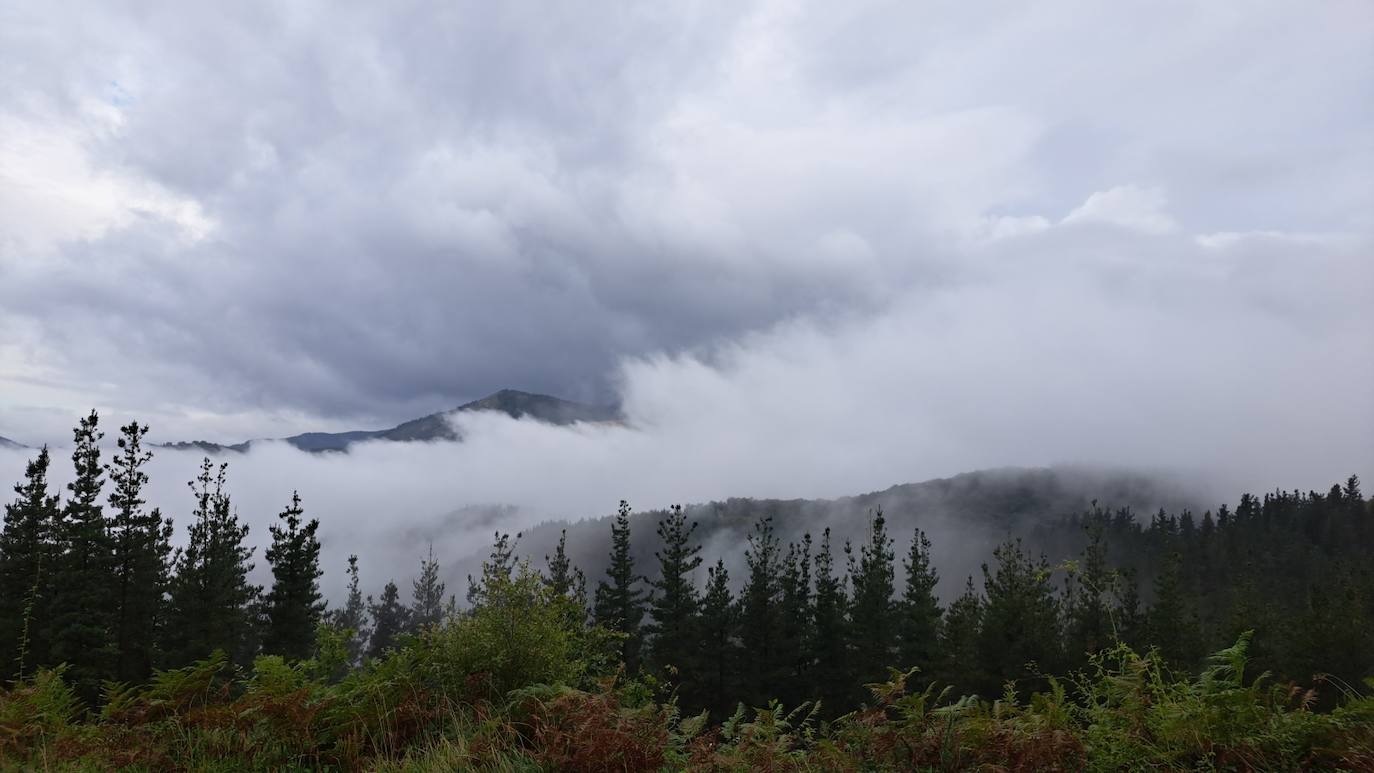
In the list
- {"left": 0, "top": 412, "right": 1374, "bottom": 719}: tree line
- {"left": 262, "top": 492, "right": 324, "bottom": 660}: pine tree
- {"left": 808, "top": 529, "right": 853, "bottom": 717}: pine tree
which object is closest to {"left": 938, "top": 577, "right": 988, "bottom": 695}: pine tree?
{"left": 0, "top": 412, "right": 1374, "bottom": 719}: tree line

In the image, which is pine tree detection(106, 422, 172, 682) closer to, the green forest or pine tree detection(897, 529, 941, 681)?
the green forest

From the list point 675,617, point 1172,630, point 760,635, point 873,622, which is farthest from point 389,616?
point 1172,630

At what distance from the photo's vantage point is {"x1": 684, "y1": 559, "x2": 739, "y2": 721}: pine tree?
198ft

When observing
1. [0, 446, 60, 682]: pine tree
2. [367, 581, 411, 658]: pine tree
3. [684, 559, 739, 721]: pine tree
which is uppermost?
[0, 446, 60, 682]: pine tree

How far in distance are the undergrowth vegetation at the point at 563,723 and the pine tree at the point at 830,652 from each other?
55.3 m

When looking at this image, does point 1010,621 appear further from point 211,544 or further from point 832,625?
point 211,544

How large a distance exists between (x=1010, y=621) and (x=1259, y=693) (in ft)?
161

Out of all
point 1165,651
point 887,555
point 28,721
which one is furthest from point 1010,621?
point 28,721

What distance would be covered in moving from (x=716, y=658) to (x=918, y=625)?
55.7ft

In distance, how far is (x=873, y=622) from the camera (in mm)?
61188

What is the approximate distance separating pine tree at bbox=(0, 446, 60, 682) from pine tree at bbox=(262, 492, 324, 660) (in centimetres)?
1329

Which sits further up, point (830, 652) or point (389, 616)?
point (830, 652)

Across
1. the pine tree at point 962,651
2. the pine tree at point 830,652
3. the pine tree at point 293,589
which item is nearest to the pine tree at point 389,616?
the pine tree at point 293,589

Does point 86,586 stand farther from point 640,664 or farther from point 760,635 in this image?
point 760,635
